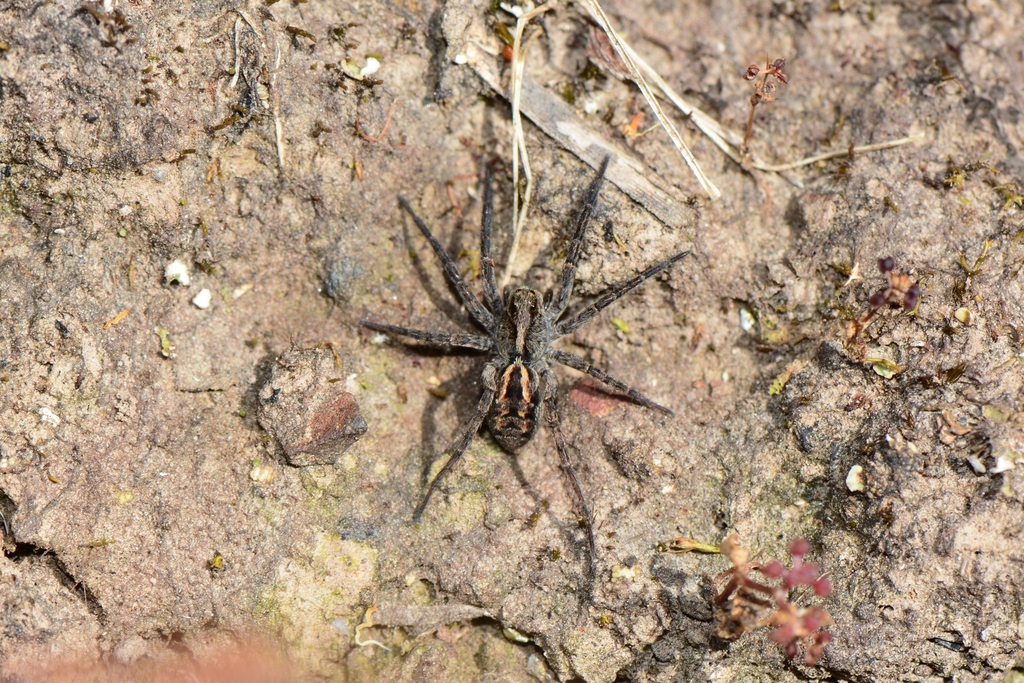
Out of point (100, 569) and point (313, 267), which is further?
→ point (313, 267)

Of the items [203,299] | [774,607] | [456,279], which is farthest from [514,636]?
[203,299]

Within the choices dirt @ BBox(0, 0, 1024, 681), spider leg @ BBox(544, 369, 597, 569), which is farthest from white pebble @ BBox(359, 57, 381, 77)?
spider leg @ BBox(544, 369, 597, 569)

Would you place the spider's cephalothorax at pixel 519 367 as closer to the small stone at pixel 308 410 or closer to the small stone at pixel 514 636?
the small stone at pixel 308 410

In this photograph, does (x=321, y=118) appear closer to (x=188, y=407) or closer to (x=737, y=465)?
(x=188, y=407)

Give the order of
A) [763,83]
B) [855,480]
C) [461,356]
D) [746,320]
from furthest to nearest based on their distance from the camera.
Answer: [461,356] → [746,320] → [763,83] → [855,480]

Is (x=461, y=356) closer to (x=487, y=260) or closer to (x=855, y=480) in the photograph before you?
(x=487, y=260)

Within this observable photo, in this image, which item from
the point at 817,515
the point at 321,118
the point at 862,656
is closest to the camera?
the point at 862,656

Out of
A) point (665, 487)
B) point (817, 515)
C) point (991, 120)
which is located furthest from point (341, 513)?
point (991, 120)
